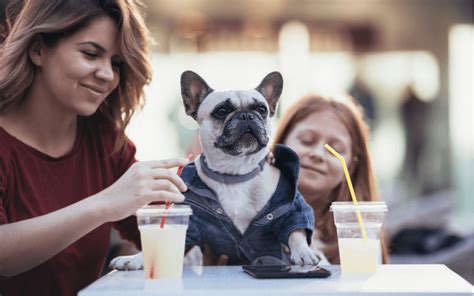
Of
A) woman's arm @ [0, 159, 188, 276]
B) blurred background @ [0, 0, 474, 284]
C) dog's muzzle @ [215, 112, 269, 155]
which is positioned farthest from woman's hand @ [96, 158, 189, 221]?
blurred background @ [0, 0, 474, 284]

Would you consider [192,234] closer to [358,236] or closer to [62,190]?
[358,236]

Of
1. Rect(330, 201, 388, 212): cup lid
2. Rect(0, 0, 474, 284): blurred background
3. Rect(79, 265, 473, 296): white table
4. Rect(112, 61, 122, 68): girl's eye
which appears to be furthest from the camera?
Rect(0, 0, 474, 284): blurred background

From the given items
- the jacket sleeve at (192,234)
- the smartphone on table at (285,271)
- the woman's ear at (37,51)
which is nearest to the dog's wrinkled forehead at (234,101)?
the jacket sleeve at (192,234)

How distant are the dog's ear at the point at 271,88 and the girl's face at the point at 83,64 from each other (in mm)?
412

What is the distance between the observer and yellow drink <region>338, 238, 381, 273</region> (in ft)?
4.49

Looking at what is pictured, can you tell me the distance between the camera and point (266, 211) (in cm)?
146

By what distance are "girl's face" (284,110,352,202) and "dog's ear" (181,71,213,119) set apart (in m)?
0.55

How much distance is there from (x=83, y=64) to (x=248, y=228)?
56cm

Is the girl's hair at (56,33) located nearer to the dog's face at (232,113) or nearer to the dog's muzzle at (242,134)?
the dog's face at (232,113)

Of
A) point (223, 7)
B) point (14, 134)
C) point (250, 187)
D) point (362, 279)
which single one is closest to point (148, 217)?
point (250, 187)

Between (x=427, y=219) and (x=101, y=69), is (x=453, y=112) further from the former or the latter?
(x=101, y=69)

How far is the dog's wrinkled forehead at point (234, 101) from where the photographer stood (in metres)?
1.45

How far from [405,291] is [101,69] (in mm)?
895

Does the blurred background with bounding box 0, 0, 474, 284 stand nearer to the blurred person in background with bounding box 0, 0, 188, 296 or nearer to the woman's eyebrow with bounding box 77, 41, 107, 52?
the blurred person in background with bounding box 0, 0, 188, 296
